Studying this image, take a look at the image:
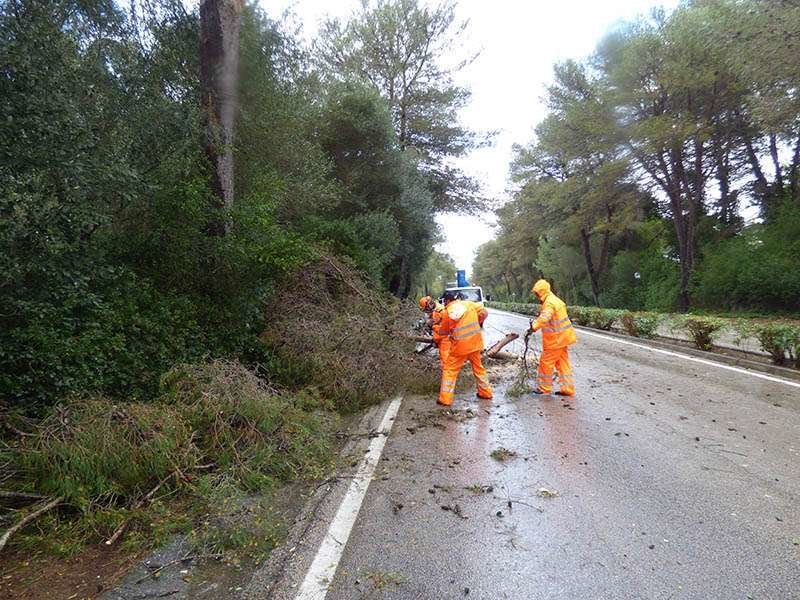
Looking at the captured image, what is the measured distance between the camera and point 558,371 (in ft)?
24.2

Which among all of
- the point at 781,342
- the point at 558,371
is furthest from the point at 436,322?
the point at 781,342

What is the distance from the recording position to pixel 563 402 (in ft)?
22.2

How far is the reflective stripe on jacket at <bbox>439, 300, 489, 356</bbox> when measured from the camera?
21.8 ft

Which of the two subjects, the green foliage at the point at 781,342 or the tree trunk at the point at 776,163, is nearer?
the green foliage at the point at 781,342

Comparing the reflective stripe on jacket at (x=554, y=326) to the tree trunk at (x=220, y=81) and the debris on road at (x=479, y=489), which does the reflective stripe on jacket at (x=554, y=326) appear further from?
the tree trunk at (x=220, y=81)

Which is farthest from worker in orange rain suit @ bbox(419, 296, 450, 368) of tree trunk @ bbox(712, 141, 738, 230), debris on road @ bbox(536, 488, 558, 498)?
tree trunk @ bbox(712, 141, 738, 230)

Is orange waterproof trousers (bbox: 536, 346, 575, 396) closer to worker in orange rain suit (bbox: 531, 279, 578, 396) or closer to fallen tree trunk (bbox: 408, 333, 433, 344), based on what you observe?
worker in orange rain suit (bbox: 531, 279, 578, 396)

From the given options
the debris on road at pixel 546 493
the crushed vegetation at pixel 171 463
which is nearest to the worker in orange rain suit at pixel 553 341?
the crushed vegetation at pixel 171 463

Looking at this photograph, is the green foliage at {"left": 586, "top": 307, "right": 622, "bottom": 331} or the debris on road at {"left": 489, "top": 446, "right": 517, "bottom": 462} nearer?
the debris on road at {"left": 489, "top": 446, "right": 517, "bottom": 462}

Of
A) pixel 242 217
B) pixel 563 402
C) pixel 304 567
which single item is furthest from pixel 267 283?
pixel 304 567

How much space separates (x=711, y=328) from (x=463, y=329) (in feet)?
24.9

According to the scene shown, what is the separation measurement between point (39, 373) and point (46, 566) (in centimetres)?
190

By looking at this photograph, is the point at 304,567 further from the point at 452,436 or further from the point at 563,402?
the point at 563,402

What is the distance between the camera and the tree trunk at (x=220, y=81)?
7.46 m
